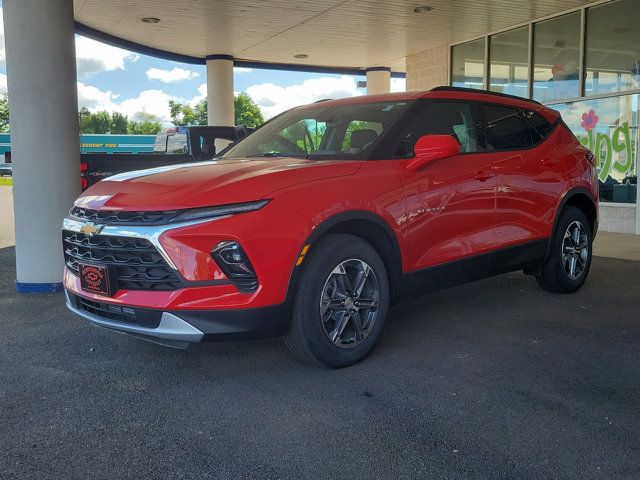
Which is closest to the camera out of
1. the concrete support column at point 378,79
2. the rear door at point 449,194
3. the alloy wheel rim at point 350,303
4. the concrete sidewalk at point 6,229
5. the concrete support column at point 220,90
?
the alloy wheel rim at point 350,303

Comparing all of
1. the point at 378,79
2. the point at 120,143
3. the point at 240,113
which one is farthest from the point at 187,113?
the point at 378,79

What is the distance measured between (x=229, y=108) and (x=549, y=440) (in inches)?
651

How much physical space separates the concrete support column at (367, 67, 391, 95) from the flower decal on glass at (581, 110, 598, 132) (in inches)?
334

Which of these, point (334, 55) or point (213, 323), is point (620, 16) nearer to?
point (334, 55)

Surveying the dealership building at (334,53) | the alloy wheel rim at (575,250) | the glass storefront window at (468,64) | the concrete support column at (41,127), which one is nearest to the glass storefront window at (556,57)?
the dealership building at (334,53)

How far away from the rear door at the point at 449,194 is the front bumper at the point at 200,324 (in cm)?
118

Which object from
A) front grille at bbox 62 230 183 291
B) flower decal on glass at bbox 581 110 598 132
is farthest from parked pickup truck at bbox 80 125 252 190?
flower decal on glass at bbox 581 110 598 132

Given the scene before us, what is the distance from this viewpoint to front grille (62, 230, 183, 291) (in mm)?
3283

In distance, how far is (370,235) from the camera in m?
3.91

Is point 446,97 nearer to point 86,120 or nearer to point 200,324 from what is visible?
point 200,324

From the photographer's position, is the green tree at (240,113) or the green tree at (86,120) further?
the green tree at (86,120)

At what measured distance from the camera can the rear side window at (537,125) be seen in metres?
5.39

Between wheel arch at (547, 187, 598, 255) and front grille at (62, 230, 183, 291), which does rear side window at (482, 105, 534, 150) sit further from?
front grille at (62, 230, 183, 291)

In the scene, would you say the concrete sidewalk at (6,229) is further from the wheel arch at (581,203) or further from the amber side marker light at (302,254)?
the wheel arch at (581,203)
